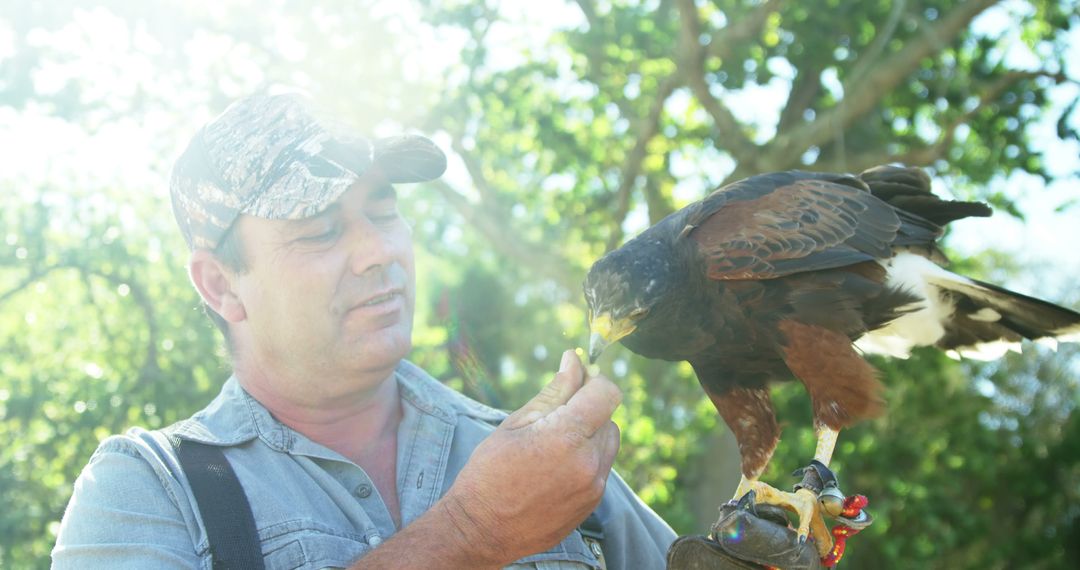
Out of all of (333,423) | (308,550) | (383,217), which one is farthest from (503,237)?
(308,550)

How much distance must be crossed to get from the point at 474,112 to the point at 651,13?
68.7 inches

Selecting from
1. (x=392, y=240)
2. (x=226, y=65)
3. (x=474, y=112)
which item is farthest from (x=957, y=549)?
(x=392, y=240)

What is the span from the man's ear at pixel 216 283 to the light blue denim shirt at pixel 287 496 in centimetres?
21

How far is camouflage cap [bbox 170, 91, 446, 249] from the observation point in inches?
98.2

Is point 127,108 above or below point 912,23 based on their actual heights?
above

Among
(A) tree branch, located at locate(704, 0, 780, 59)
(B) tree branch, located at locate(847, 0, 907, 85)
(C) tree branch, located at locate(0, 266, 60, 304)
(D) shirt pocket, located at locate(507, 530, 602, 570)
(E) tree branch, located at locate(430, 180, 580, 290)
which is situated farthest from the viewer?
(E) tree branch, located at locate(430, 180, 580, 290)

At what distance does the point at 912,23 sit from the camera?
Answer: 6316 millimetres

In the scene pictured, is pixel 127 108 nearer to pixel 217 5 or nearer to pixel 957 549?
pixel 217 5

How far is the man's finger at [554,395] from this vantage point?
2096 millimetres

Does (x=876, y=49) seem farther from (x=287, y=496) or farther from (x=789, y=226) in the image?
(x=287, y=496)

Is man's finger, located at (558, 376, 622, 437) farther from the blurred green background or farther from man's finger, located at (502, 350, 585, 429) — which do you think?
the blurred green background

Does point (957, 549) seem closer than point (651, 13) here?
No

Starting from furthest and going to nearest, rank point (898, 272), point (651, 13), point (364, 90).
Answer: point (364, 90)
point (651, 13)
point (898, 272)

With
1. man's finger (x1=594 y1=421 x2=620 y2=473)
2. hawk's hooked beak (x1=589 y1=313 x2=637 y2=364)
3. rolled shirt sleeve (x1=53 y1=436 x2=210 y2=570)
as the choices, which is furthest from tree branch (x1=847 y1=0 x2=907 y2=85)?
rolled shirt sleeve (x1=53 y1=436 x2=210 y2=570)
